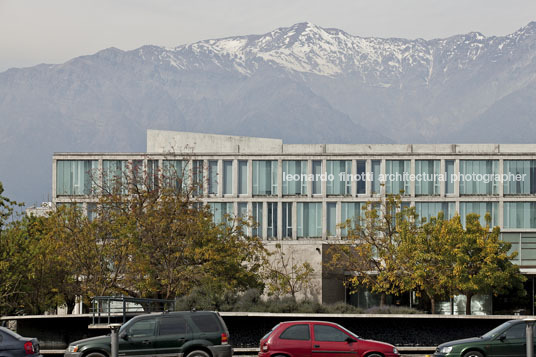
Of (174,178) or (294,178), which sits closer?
(174,178)

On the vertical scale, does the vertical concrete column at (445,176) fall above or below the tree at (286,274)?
above

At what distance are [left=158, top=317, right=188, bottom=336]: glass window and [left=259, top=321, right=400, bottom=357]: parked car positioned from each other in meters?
2.38

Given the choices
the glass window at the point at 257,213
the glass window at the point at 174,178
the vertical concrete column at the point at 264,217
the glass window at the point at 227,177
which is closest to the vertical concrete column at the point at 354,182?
the vertical concrete column at the point at 264,217

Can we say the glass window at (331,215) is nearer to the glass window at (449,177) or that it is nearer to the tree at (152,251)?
the glass window at (449,177)

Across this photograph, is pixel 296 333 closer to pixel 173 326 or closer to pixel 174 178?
pixel 173 326

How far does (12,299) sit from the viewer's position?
4950 cm

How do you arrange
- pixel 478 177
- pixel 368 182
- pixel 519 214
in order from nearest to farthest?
pixel 519 214
pixel 478 177
pixel 368 182

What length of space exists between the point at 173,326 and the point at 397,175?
70.2 meters

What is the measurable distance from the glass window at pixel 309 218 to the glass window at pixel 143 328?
6881 centimetres

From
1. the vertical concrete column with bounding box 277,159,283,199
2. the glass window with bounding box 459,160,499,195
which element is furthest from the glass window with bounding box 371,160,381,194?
the vertical concrete column with bounding box 277,159,283,199

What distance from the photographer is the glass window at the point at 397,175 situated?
305 feet

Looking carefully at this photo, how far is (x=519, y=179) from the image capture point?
92.6 metres

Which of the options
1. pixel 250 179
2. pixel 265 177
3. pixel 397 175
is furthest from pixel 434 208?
pixel 250 179

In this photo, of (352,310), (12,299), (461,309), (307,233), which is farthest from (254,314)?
(307,233)
